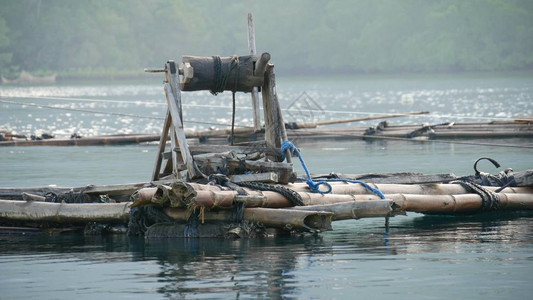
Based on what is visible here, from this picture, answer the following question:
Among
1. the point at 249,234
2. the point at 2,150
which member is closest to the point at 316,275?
the point at 249,234

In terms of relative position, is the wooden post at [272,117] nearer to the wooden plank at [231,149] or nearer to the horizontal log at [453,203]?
the wooden plank at [231,149]

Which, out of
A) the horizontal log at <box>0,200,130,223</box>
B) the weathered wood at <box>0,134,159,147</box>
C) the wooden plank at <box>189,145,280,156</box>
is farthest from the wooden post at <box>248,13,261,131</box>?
the weathered wood at <box>0,134,159,147</box>

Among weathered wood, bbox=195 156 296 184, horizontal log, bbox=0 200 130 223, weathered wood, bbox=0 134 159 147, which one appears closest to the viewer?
horizontal log, bbox=0 200 130 223

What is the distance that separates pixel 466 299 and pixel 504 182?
6294 mm

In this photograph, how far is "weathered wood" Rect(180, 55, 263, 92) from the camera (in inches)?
616

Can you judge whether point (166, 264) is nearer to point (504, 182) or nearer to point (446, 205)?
point (446, 205)

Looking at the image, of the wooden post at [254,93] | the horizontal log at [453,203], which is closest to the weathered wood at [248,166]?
the wooden post at [254,93]

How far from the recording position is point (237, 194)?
14281mm

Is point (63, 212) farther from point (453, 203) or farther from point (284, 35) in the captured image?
point (284, 35)

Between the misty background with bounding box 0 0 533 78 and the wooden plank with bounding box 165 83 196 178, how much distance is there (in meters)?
125

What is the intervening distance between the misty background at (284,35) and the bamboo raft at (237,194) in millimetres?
123779

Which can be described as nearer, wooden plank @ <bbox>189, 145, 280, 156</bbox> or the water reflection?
the water reflection

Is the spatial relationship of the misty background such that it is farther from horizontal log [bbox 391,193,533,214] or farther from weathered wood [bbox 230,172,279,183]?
weathered wood [bbox 230,172,279,183]

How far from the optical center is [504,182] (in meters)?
17.1
